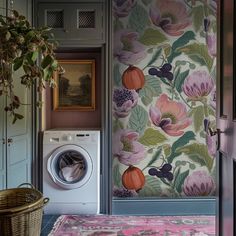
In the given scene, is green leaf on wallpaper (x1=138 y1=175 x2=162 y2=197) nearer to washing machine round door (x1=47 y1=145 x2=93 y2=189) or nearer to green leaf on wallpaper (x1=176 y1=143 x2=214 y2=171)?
green leaf on wallpaper (x1=176 y1=143 x2=214 y2=171)

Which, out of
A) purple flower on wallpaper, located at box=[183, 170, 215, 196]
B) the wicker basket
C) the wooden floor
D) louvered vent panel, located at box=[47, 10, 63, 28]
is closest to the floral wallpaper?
purple flower on wallpaper, located at box=[183, 170, 215, 196]

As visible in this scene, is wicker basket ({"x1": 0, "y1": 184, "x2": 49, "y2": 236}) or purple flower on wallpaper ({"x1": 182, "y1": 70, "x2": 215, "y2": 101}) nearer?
wicker basket ({"x1": 0, "y1": 184, "x2": 49, "y2": 236})

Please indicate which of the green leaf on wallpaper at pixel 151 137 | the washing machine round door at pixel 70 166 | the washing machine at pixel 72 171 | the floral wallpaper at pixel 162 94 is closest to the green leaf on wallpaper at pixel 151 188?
the floral wallpaper at pixel 162 94

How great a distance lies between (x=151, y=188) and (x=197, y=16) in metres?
1.98

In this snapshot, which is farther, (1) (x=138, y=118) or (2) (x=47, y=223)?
(1) (x=138, y=118)

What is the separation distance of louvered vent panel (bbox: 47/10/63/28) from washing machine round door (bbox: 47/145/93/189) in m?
1.32

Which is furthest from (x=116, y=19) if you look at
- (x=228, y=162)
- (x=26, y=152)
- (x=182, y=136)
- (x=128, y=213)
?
(x=228, y=162)

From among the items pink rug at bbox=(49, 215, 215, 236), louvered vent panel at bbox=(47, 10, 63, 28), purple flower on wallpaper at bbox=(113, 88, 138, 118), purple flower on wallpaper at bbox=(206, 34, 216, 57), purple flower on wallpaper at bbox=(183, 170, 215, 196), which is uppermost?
louvered vent panel at bbox=(47, 10, 63, 28)

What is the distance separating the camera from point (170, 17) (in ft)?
11.5

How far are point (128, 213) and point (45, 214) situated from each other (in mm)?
895

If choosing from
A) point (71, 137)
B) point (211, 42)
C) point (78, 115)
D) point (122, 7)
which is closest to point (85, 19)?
point (122, 7)

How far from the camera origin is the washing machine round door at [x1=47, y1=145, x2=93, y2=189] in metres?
3.29

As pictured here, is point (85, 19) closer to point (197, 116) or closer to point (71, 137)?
point (71, 137)

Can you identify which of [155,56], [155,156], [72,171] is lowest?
[72,171]
